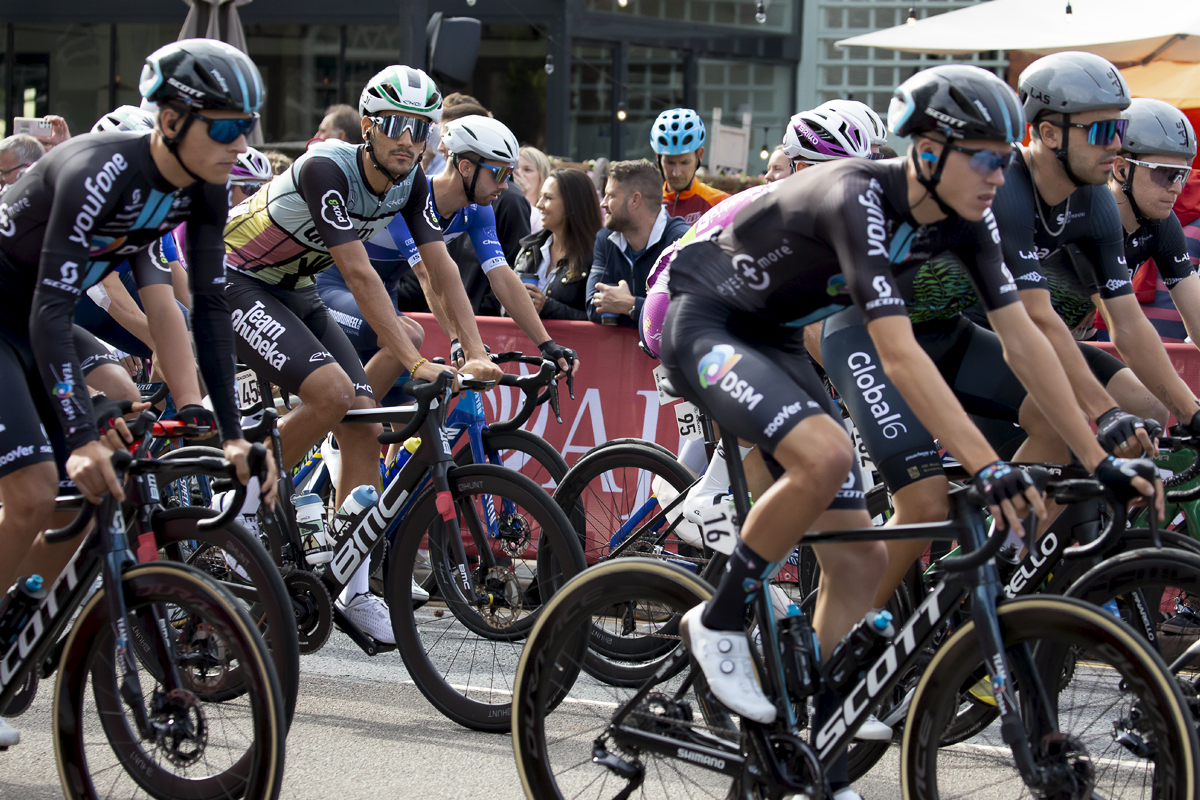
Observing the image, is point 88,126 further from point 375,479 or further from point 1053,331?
point 1053,331

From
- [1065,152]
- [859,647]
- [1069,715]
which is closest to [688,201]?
[1065,152]

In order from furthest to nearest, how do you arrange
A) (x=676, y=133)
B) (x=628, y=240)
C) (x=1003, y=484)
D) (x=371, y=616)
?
(x=676, y=133), (x=628, y=240), (x=371, y=616), (x=1003, y=484)

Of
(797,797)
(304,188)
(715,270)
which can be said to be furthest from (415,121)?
(797,797)

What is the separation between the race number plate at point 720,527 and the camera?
3.83m

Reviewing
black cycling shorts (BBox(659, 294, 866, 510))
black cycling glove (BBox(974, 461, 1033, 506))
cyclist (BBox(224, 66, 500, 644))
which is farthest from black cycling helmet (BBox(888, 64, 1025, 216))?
cyclist (BBox(224, 66, 500, 644))

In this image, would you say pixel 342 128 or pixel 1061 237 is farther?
pixel 342 128

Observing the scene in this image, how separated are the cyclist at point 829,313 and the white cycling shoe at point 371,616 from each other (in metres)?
2.00

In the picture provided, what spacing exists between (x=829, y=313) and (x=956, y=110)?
708 mm

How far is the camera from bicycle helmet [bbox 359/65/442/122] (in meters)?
5.34

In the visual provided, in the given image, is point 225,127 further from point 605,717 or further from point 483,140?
point 483,140

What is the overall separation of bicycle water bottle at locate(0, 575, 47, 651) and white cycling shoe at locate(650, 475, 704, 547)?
2.36 metres

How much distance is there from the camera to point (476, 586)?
200 inches

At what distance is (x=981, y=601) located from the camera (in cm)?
310

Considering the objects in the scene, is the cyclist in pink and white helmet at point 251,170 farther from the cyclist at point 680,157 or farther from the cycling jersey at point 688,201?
the cycling jersey at point 688,201
